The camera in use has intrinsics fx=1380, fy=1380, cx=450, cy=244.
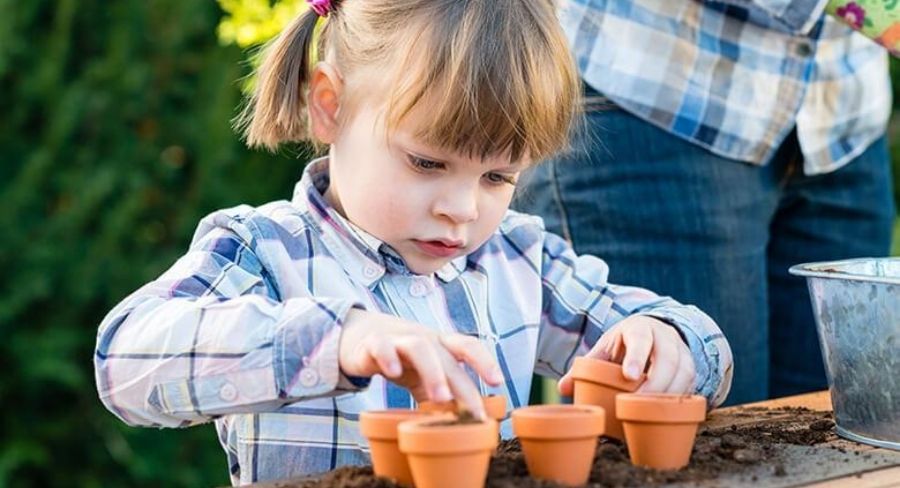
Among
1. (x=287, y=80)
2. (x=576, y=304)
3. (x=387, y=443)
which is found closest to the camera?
(x=387, y=443)

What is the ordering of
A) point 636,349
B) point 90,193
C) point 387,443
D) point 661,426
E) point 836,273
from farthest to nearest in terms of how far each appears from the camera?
point 90,193
point 636,349
point 836,273
point 661,426
point 387,443

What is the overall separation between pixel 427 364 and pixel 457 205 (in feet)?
1.38

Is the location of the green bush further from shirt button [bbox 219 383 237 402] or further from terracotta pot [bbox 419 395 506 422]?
terracotta pot [bbox 419 395 506 422]

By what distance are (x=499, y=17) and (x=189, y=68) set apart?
213cm

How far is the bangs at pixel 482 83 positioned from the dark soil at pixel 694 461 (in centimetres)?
41

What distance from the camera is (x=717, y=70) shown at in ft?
8.10

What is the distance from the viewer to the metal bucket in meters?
1.74

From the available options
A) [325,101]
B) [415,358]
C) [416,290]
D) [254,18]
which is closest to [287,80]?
[325,101]

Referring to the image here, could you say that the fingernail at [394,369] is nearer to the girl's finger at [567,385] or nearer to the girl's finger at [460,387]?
the girl's finger at [460,387]

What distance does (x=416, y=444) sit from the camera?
1.39m

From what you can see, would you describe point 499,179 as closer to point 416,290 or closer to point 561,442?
point 416,290

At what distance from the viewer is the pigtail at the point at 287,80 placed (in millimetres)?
2111

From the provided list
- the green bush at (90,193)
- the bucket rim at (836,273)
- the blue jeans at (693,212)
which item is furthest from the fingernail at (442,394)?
the green bush at (90,193)

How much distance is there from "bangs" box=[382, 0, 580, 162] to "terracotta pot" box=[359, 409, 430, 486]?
0.47 metres
